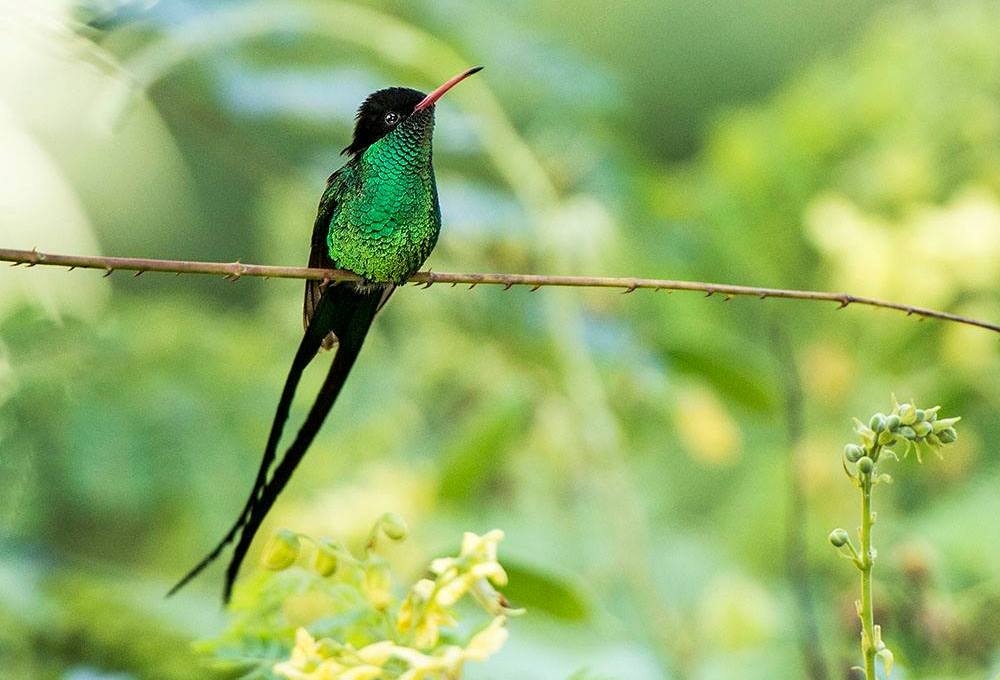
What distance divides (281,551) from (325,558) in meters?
0.01

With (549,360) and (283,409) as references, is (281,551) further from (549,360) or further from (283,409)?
(549,360)

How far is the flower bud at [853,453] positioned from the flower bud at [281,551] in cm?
16

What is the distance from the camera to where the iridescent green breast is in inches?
15.2

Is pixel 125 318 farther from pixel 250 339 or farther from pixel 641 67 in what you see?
pixel 641 67

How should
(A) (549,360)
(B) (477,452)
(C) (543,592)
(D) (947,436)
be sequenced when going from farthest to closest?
(A) (549,360)
(B) (477,452)
(C) (543,592)
(D) (947,436)

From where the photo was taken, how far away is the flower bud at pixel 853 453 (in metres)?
0.29

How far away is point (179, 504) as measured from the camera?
3.26 ft

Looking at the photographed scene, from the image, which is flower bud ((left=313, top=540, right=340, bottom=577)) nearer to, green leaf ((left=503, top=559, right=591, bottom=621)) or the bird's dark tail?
the bird's dark tail

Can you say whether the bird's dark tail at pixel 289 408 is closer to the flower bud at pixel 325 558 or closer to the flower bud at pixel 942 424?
the flower bud at pixel 325 558

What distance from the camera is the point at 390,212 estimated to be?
1.29 feet

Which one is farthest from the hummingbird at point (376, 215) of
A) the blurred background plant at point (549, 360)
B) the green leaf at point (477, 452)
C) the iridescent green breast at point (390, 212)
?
the green leaf at point (477, 452)

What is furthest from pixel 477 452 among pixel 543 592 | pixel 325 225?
pixel 325 225

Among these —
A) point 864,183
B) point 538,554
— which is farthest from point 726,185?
point 538,554

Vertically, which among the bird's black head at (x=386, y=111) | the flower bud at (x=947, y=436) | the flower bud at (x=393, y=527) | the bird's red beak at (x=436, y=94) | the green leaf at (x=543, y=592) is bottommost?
the flower bud at (x=393, y=527)
